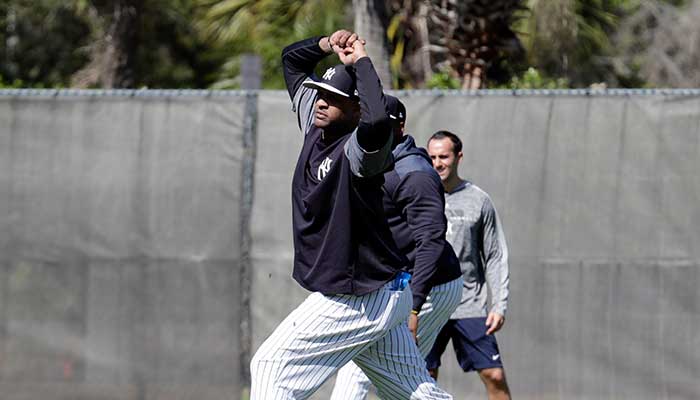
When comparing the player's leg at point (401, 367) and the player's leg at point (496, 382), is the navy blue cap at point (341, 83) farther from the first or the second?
the player's leg at point (496, 382)

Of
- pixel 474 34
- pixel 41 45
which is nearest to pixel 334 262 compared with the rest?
pixel 474 34

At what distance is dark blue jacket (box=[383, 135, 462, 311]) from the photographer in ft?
18.5

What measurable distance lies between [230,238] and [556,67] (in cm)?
755

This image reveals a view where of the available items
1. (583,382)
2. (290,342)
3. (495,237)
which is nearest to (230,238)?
(495,237)

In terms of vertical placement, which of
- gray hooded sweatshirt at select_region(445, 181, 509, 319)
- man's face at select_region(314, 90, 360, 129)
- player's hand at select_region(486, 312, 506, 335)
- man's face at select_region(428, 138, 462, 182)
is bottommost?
player's hand at select_region(486, 312, 506, 335)

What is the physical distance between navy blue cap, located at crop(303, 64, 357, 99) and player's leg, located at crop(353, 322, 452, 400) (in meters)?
1.05

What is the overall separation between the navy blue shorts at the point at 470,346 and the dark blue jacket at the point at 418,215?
1.25 meters

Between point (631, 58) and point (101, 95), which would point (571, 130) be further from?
point (631, 58)

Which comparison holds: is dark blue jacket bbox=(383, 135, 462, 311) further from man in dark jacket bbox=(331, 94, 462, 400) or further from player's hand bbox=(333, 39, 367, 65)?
player's hand bbox=(333, 39, 367, 65)

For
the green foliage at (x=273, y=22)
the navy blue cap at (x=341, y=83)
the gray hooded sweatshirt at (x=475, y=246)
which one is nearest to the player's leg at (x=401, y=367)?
the navy blue cap at (x=341, y=83)

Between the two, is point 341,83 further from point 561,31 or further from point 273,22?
point 273,22

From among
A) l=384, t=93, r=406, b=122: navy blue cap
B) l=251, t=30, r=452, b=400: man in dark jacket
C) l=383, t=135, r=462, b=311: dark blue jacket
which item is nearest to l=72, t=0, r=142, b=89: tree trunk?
l=384, t=93, r=406, b=122: navy blue cap

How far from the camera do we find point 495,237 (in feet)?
22.6

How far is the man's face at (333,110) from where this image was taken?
4.73 m
